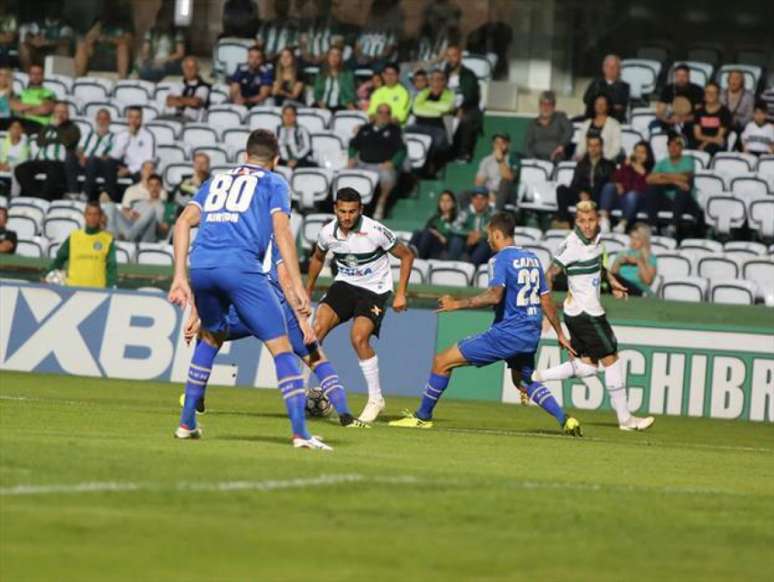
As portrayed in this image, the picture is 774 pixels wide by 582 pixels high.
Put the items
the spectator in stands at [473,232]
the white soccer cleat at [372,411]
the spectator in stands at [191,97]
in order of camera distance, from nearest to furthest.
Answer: the white soccer cleat at [372,411] < the spectator in stands at [473,232] < the spectator in stands at [191,97]

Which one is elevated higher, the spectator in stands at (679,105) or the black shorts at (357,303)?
the spectator in stands at (679,105)


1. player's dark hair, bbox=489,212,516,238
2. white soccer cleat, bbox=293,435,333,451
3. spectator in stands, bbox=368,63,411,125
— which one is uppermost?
spectator in stands, bbox=368,63,411,125

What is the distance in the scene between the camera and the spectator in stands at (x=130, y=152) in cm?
2755

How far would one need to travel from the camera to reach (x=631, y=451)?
13867 mm

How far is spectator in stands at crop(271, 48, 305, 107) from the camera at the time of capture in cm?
2934

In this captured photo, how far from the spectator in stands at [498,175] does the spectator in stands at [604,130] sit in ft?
3.47

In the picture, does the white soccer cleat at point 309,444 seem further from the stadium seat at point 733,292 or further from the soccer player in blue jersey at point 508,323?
the stadium seat at point 733,292

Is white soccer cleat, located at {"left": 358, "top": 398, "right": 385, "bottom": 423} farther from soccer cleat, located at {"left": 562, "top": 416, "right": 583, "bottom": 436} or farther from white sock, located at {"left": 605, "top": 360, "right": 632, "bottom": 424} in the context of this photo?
white sock, located at {"left": 605, "top": 360, "right": 632, "bottom": 424}

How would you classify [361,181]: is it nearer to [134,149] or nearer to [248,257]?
[134,149]

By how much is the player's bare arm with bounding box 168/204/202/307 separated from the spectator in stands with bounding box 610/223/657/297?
1220 cm

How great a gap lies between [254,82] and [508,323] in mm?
14973

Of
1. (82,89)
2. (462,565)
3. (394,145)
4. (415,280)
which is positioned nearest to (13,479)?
(462,565)

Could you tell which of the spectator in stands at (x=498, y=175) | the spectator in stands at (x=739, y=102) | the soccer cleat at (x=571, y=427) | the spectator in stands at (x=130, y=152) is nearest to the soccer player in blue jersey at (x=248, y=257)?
the soccer cleat at (x=571, y=427)

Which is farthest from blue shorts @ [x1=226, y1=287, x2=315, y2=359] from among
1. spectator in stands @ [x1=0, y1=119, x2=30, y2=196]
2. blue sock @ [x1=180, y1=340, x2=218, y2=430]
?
spectator in stands @ [x1=0, y1=119, x2=30, y2=196]
